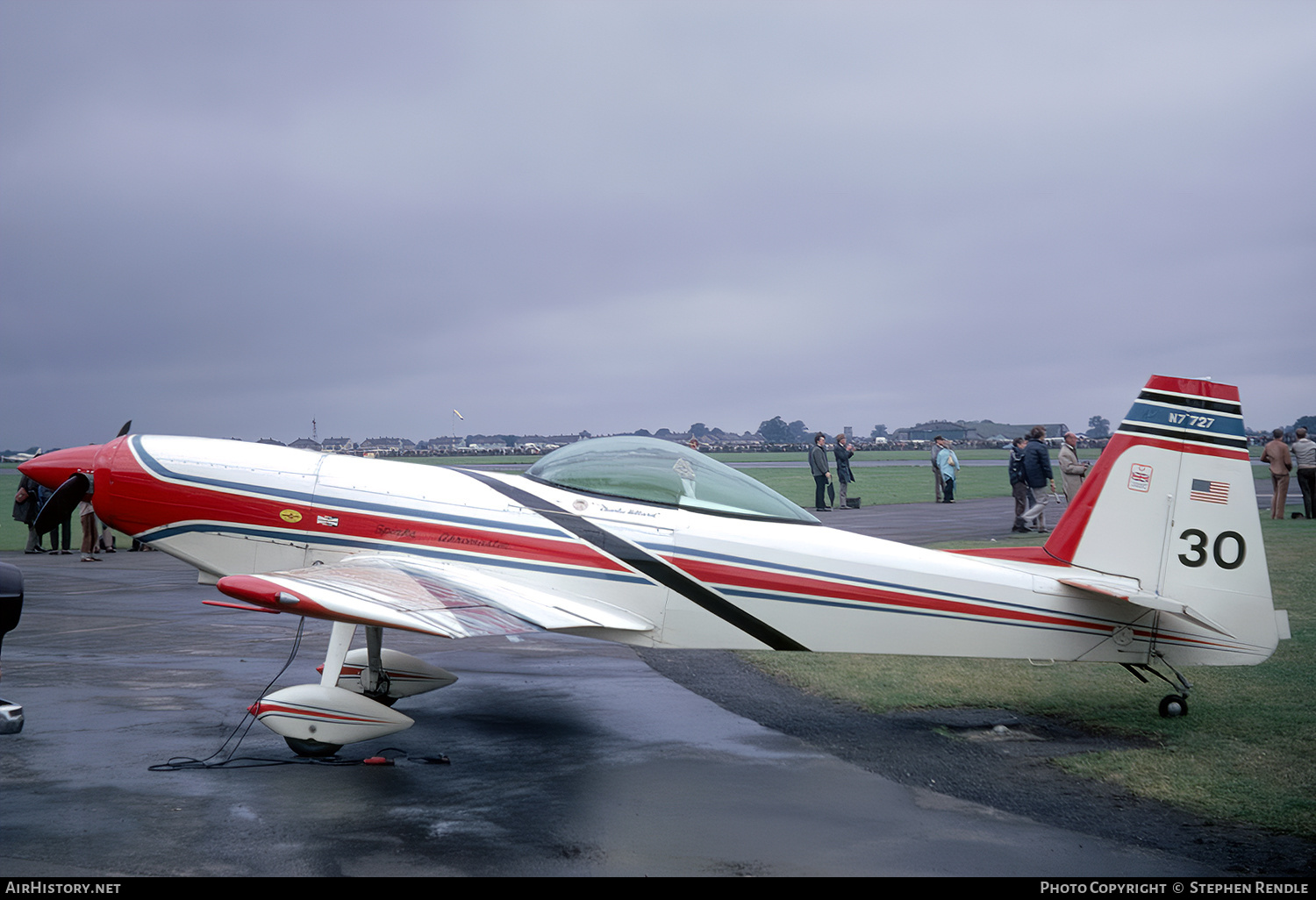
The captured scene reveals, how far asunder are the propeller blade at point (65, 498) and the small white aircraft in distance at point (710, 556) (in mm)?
27

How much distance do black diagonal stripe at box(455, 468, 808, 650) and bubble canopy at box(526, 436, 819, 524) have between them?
323 mm

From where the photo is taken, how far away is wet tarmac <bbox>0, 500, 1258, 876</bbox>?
4465 millimetres

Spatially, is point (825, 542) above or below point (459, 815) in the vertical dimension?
above

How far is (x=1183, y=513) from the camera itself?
675cm

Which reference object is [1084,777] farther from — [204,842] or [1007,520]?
[1007,520]

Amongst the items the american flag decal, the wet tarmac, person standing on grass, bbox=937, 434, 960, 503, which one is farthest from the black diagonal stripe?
person standing on grass, bbox=937, 434, 960, 503

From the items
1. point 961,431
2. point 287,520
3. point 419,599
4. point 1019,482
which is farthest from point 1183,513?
point 961,431

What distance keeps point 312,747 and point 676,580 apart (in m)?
2.65

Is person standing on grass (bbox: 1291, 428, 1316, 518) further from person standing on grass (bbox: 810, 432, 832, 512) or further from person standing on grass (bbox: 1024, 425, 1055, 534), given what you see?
person standing on grass (bbox: 810, 432, 832, 512)

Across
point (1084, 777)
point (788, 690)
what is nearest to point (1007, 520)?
point (788, 690)

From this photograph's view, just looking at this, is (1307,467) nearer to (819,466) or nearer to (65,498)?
(819,466)

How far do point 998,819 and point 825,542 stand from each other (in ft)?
7.54

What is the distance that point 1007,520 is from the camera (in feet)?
77.6

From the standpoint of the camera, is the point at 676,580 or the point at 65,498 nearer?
the point at 676,580
